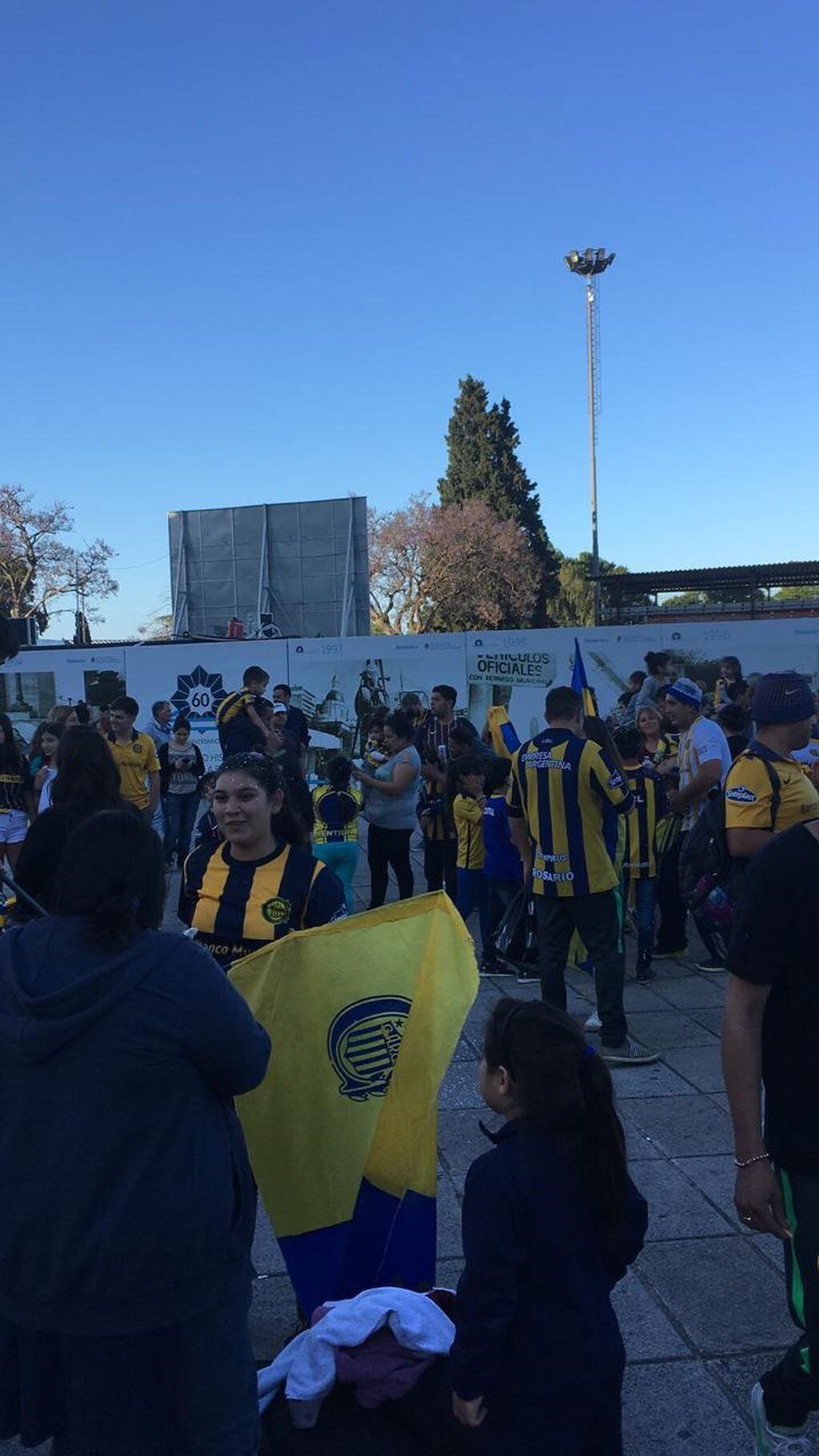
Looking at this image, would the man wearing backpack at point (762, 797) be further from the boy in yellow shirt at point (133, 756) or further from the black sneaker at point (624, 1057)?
the boy in yellow shirt at point (133, 756)

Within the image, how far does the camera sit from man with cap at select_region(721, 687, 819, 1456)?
7.37ft

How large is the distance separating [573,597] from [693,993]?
66.5m

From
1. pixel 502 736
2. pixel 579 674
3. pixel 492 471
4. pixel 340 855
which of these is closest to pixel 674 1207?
pixel 340 855

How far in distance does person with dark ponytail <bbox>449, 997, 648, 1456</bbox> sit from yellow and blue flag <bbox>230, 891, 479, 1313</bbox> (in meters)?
0.96

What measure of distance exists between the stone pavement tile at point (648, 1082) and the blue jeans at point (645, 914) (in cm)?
176

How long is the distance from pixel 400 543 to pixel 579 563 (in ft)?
97.4

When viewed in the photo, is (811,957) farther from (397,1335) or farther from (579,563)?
(579,563)

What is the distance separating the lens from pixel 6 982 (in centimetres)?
191

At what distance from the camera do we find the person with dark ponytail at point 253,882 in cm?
327

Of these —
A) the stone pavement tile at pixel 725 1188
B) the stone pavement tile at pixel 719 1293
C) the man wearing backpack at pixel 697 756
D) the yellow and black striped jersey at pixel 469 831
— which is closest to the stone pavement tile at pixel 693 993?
the man wearing backpack at pixel 697 756

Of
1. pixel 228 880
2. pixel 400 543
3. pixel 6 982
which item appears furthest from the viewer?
pixel 400 543

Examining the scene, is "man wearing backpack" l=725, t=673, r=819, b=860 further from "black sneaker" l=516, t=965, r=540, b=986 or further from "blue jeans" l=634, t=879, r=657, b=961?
"black sneaker" l=516, t=965, r=540, b=986

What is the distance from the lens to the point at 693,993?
673cm

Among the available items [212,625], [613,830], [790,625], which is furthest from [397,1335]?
[212,625]
